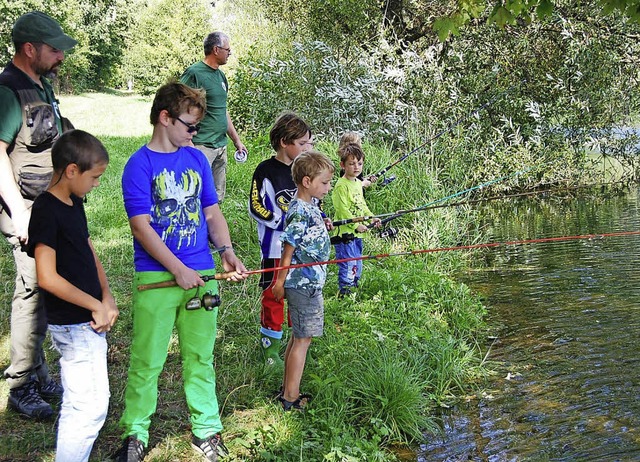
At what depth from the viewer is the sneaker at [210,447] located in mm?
3311

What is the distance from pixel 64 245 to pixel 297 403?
1.70 metres

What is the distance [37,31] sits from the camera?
343 centimetres

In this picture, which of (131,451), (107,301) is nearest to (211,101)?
(107,301)

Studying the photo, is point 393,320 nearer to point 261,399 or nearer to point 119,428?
point 261,399

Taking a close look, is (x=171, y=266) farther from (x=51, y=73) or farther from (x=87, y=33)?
(x=87, y=33)

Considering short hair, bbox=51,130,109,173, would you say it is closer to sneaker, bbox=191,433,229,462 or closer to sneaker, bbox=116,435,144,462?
sneaker, bbox=116,435,144,462

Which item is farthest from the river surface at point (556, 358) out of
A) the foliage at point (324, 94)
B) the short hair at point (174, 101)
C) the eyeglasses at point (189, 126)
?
the foliage at point (324, 94)

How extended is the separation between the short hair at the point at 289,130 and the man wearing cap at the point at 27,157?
1.29 m

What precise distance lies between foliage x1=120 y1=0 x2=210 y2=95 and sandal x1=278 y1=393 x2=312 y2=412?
2961 centimetres

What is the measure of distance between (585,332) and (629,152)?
9308 millimetres

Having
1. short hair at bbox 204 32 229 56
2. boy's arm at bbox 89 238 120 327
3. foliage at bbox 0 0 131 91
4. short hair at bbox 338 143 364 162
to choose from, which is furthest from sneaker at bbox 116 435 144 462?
foliage at bbox 0 0 131 91

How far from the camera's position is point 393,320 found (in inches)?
212

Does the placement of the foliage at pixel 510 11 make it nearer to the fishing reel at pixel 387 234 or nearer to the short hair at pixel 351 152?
the short hair at pixel 351 152

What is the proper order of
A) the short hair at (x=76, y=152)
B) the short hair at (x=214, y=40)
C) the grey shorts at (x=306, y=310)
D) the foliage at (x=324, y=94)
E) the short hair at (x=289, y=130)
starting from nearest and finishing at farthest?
1. the short hair at (x=76, y=152)
2. the grey shorts at (x=306, y=310)
3. the short hair at (x=289, y=130)
4. the short hair at (x=214, y=40)
5. the foliage at (x=324, y=94)
